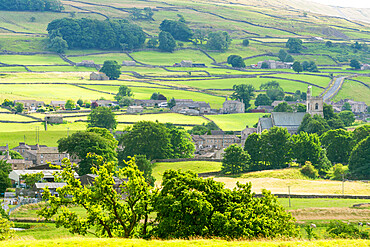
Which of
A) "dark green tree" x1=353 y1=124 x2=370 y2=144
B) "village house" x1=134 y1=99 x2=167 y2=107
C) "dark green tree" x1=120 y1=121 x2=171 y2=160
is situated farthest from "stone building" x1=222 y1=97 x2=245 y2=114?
"dark green tree" x1=120 y1=121 x2=171 y2=160

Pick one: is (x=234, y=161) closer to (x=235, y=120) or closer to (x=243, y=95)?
(x=235, y=120)

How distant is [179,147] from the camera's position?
108m

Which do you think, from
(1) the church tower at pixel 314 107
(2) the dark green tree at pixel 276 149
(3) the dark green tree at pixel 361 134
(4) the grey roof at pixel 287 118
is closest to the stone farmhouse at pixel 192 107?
(4) the grey roof at pixel 287 118

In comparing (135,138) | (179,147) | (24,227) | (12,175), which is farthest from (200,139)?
(24,227)

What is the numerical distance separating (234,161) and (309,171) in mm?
11566

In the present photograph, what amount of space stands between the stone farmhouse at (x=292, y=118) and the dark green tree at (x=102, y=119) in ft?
101

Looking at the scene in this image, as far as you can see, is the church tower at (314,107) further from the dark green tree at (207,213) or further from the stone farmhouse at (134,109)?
the dark green tree at (207,213)

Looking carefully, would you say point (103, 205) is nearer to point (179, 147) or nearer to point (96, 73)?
point (179, 147)

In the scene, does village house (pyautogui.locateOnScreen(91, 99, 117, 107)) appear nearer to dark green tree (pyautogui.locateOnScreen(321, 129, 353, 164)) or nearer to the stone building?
the stone building

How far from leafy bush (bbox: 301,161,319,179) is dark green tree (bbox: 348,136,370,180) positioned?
5.39 meters

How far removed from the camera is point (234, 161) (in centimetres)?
9344

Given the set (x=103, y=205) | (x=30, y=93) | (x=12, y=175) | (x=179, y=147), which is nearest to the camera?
(x=103, y=205)

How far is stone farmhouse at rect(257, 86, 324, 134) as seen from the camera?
127 m

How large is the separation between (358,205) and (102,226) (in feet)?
121
